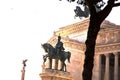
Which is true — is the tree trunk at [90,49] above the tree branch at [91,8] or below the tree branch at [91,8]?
below

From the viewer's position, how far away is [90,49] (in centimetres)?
1256

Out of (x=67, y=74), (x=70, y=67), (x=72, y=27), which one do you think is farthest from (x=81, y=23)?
(x=67, y=74)

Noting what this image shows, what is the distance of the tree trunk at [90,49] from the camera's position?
12336 mm

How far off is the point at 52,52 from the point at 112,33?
1266 centimetres

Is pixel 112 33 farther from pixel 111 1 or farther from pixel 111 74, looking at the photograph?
pixel 111 1

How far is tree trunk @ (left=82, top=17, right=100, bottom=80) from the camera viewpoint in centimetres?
1234

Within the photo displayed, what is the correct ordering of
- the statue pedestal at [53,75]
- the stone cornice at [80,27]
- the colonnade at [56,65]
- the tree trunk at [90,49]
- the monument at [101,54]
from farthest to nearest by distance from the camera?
the stone cornice at [80,27]
the monument at [101,54]
the colonnade at [56,65]
the statue pedestal at [53,75]
the tree trunk at [90,49]

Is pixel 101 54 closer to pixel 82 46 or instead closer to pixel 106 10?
pixel 82 46

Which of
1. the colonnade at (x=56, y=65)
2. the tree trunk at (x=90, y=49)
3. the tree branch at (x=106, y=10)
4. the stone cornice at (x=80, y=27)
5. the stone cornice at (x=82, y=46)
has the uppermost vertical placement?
the stone cornice at (x=80, y=27)

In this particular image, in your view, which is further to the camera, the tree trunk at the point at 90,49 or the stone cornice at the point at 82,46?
the stone cornice at the point at 82,46

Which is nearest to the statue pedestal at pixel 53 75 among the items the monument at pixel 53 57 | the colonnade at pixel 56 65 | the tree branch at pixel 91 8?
the monument at pixel 53 57

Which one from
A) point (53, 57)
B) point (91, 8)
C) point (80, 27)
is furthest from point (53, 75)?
point (91, 8)

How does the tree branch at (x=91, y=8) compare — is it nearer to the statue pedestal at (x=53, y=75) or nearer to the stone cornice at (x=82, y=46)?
the statue pedestal at (x=53, y=75)

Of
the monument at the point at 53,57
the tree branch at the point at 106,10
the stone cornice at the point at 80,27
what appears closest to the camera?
the tree branch at the point at 106,10
